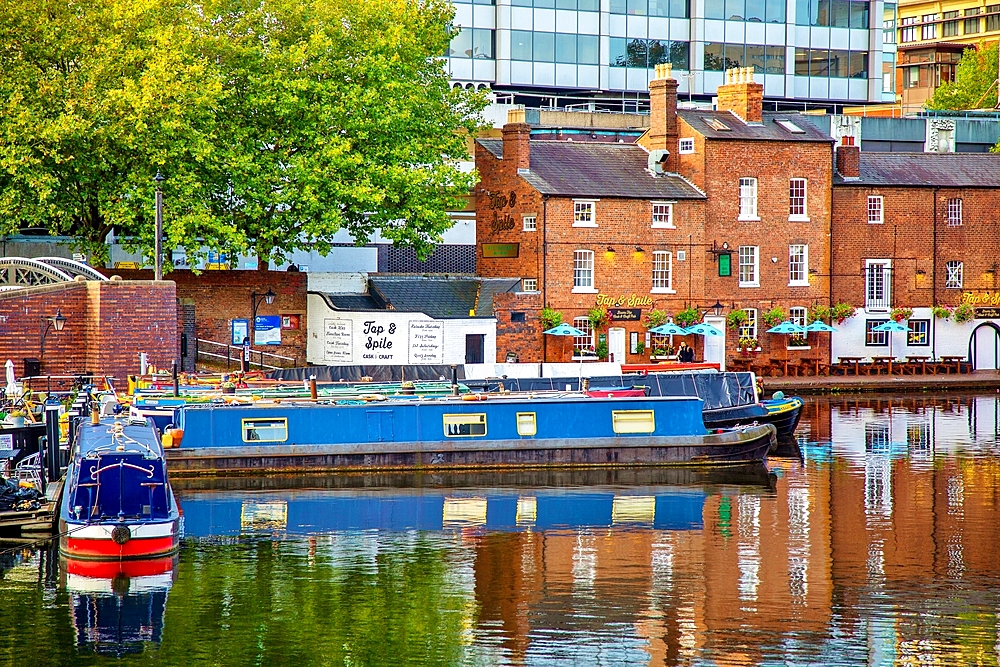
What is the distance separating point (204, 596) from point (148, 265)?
28.3 m

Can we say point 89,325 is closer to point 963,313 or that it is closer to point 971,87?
point 963,313

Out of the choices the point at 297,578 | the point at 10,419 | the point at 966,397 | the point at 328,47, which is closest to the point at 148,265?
the point at 328,47

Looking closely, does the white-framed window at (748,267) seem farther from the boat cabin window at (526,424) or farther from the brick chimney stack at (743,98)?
the boat cabin window at (526,424)

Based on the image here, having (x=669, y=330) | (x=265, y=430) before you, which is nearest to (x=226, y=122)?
(x=265, y=430)

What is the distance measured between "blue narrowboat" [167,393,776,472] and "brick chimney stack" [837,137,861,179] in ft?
89.5

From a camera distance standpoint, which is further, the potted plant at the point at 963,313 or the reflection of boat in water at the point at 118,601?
the potted plant at the point at 963,313

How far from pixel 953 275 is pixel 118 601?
49310 millimetres

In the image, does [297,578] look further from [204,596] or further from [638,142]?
[638,142]

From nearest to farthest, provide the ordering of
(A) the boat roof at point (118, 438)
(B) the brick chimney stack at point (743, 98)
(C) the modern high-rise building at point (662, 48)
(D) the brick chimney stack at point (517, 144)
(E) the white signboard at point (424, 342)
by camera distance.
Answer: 1. (A) the boat roof at point (118, 438)
2. (E) the white signboard at point (424, 342)
3. (D) the brick chimney stack at point (517, 144)
4. (B) the brick chimney stack at point (743, 98)
5. (C) the modern high-rise building at point (662, 48)

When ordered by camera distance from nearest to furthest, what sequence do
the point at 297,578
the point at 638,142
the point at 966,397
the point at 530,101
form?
the point at 297,578
the point at 966,397
the point at 638,142
the point at 530,101

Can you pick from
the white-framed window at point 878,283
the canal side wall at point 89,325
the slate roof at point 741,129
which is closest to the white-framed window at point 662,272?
the slate roof at point 741,129

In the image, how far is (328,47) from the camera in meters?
51.6

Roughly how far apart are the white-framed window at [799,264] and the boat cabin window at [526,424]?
26709 millimetres

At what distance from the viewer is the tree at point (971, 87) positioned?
329 feet
